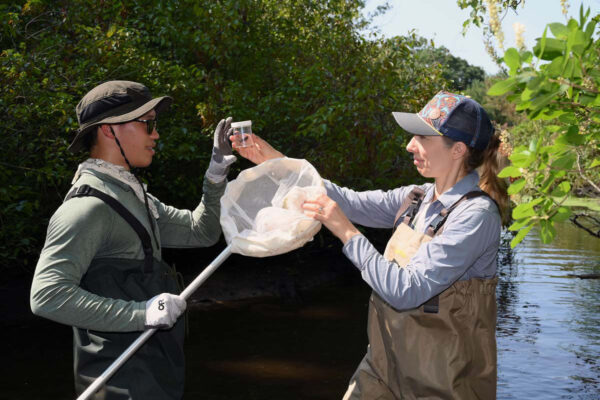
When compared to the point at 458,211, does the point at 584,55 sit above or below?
above

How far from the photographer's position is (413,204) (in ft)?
10.9

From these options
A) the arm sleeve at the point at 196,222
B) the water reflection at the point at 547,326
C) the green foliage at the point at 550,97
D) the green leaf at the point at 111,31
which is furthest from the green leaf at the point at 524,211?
the green leaf at the point at 111,31

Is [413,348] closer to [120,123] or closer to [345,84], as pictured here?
[120,123]

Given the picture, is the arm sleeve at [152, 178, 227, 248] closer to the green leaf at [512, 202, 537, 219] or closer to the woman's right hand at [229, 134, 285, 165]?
the woman's right hand at [229, 134, 285, 165]

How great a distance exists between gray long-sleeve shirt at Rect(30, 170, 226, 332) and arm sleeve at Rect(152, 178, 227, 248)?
19.5 inches

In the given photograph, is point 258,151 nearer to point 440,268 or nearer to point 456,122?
point 456,122

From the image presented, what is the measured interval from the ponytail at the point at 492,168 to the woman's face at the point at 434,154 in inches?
3.8

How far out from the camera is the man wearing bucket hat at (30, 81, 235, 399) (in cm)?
277

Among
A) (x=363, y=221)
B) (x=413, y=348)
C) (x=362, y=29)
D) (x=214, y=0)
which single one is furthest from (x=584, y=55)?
(x=362, y=29)

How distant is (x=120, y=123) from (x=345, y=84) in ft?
34.7

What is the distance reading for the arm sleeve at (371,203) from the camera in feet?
12.0

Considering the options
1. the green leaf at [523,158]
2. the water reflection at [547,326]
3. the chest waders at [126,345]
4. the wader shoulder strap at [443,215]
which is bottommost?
the water reflection at [547,326]

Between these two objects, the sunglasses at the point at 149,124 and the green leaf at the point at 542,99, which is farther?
the sunglasses at the point at 149,124

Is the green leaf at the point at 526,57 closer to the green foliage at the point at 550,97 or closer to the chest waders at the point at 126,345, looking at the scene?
the green foliage at the point at 550,97
